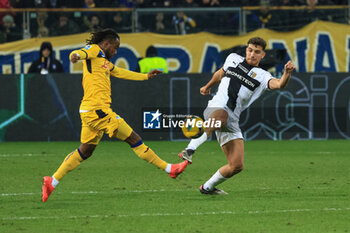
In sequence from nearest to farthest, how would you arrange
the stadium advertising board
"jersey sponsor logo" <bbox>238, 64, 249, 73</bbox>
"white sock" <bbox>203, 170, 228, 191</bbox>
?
"jersey sponsor logo" <bbox>238, 64, 249, 73</bbox>
"white sock" <bbox>203, 170, 228, 191</bbox>
the stadium advertising board

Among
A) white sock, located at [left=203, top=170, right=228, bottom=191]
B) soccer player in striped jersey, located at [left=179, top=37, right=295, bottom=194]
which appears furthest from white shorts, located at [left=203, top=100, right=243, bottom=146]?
white sock, located at [left=203, top=170, right=228, bottom=191]

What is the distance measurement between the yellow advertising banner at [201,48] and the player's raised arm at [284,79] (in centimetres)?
1004

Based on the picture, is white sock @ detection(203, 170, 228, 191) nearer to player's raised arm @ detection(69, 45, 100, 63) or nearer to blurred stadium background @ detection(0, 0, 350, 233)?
blurred stadium background @ detection(0, 0, 350, 233)

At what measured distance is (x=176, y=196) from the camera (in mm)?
9438

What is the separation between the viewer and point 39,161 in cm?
1386

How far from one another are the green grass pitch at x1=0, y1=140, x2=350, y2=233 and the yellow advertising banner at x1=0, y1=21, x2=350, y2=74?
4.10 metres

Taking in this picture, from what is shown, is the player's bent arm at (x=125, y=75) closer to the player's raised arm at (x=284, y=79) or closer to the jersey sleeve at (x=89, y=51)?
the jersey sleeve at (x=89, y=51)

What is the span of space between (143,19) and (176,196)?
10526 millimetres

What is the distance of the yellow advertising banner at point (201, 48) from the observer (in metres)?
18.7

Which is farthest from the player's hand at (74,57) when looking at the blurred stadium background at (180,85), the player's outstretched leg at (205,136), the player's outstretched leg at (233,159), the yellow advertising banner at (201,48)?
the yellow advertising banner at (201,48)

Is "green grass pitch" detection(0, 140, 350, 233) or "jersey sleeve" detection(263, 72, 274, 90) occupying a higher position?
"jersey sleeve" detection(263, 72, 274, 90)

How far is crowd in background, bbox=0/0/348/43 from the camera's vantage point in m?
19.0

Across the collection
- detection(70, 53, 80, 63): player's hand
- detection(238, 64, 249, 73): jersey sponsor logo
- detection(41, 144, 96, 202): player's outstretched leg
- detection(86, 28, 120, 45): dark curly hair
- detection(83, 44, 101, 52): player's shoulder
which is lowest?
detection(41, 144, 96, 202): player's outstretched leg

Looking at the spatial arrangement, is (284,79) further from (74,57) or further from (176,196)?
(74,57)
